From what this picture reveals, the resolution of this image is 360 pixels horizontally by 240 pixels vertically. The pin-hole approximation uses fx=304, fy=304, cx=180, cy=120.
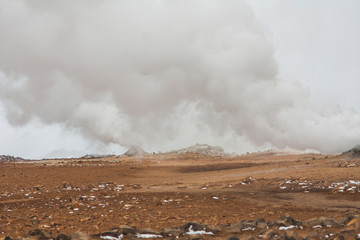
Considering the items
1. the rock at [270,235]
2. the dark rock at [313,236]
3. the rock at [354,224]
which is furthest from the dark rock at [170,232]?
the rock at [354,224]

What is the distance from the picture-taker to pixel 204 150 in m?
70.2

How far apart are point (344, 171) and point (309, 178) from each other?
11.0ft

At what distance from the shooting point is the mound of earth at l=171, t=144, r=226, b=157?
67.9 meters

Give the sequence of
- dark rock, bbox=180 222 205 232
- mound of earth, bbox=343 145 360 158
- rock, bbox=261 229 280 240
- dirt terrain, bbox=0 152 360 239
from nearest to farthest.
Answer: rock, bbox=261 229 280 240, dark rock, bbox=180 222 205 232, dirt terrain, bbox=0 152 360 239, mound of earth, bbox=343 145 360 158

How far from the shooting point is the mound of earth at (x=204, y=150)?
67.9 metres

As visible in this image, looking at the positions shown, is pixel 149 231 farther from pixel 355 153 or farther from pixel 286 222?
pixel 355 153

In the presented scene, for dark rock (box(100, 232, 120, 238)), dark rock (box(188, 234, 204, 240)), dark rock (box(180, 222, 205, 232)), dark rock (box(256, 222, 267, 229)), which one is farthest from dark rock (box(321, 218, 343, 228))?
dark rock (box(100, 232, 120, 238))

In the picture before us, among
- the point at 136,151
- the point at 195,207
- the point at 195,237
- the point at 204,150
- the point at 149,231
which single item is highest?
the point at 136,151

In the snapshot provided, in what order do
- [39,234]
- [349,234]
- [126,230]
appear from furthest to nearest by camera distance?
[126,230]
[39,234]
[349,234]

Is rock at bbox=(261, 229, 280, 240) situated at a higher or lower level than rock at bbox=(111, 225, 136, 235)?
lower

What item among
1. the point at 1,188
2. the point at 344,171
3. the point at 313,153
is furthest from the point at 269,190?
the point at 313,153

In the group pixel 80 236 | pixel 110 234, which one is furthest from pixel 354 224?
pixel 80 236

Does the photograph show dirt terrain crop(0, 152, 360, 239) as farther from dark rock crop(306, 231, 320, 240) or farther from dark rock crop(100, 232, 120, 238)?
dark rock crop(306, 231, 320, 240)

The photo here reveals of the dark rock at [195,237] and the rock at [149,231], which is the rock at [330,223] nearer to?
the dark rock at [195,237]
